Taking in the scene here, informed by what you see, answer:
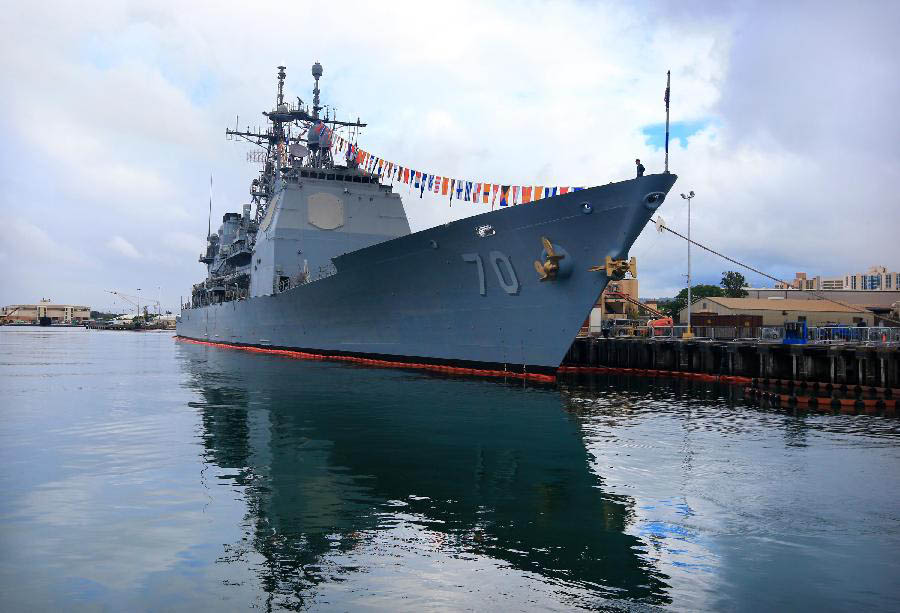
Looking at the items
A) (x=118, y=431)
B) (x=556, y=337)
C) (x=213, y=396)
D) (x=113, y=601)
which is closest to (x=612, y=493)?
(x=113, y=601)

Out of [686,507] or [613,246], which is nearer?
[686,507]

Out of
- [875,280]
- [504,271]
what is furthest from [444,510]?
[875,280]

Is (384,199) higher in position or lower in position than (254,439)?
higher

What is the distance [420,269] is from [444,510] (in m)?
14.4

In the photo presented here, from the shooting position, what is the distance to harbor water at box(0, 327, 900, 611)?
5234 mm

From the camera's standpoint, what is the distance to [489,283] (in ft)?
64.4

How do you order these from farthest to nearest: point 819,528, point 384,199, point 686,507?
1. point 384,199
2. point 686,507
3. point 819,528

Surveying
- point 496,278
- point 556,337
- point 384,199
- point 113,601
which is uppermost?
point 384,199

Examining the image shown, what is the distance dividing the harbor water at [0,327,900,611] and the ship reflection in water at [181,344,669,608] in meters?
0.03

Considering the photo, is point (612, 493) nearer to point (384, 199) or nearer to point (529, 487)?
point (529, 487)

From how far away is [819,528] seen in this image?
269 inches

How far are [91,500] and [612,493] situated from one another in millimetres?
6130

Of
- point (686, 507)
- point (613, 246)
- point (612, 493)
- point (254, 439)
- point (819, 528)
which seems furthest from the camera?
point (613, 246)

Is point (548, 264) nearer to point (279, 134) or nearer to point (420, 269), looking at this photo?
point (420, 269)
